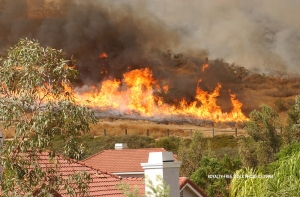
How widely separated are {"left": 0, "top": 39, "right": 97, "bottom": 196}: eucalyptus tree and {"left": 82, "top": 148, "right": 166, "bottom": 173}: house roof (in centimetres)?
1722

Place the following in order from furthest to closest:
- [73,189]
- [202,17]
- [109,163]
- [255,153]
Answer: [202,17] → [255,153] → [109,163] → [73,189]

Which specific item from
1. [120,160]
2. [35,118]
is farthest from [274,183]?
[120,160]

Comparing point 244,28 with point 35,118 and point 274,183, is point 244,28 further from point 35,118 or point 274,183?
point 35,118

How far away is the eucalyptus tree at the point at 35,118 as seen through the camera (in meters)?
A: 12.2

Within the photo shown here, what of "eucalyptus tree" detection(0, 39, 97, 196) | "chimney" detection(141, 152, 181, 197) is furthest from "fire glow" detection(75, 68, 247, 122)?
"eucalyptus tree" detection(0, 39, 97, 196)

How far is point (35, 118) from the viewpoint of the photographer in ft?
40.4

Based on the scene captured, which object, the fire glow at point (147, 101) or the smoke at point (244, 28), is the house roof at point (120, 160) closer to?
the fire glow at point (147, 101)

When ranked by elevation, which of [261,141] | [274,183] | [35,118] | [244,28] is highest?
[244,28]

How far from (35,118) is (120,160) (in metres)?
19.2

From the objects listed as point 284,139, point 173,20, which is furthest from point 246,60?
point 284,139

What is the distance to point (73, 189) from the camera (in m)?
12.6

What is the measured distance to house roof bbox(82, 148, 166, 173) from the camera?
30.2 meters

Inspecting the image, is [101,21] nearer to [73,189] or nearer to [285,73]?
[285,73]

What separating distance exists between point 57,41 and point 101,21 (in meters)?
3.78
